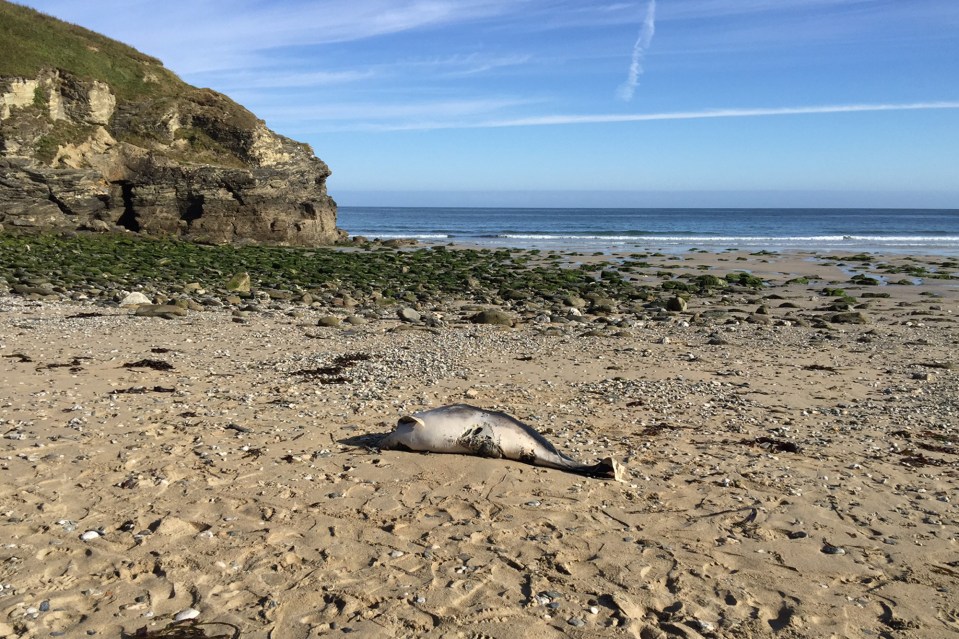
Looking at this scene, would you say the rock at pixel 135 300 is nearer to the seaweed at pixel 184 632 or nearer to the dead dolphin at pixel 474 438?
the dead dolphin at pixel 474 438

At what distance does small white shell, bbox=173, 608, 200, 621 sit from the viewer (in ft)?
13.1

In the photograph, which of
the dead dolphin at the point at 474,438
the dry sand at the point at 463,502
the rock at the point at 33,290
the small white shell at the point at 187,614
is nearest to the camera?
the small white shell at the point at 187,614

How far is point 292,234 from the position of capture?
3716 cm

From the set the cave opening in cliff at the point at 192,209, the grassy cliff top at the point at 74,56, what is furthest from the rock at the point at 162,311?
the grassy cliff top at the point at 74,56

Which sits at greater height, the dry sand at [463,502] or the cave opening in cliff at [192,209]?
the cave opening in cliff at [192,209]

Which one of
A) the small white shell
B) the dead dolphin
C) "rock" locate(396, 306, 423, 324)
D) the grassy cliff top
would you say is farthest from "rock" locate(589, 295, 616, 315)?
the grassy cliff top

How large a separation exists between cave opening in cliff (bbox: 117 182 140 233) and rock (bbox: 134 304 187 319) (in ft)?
67.5

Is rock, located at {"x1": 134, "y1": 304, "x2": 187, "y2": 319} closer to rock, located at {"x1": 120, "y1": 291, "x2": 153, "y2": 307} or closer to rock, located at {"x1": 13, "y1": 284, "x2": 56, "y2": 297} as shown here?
rock, located at {"x1": 120, "y1": 291, "x2": 153, "y2": 307}

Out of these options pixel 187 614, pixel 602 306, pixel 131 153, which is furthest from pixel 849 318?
pixel 131 153

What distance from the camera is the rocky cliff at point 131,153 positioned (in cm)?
3102

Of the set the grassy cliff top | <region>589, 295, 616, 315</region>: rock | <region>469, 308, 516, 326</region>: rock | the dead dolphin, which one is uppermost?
the grassy cliff top

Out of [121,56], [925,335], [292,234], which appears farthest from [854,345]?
[121,56]

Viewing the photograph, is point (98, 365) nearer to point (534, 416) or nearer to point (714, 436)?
point (534, 416)

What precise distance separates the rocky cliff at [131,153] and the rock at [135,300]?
58.6 ft
